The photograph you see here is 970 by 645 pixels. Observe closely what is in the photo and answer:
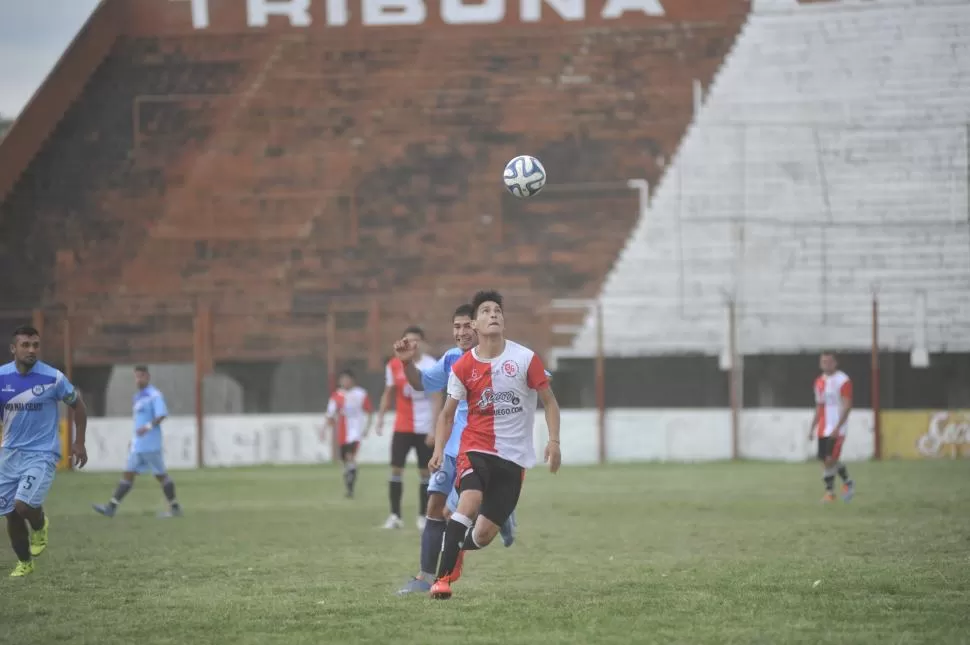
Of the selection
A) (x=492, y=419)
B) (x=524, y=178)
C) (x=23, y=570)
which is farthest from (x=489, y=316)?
(x=23, y=570)

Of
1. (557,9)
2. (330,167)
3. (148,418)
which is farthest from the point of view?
(557,9)

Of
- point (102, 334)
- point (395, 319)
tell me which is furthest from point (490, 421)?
point (102, 334)

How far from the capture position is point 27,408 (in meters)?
12.2

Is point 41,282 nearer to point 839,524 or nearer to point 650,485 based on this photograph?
point 650,485

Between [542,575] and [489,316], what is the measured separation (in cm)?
278

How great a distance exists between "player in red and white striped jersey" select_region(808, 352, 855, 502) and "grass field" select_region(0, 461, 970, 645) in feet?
1.44

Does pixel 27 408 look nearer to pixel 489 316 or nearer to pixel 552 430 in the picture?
pixel 489 316

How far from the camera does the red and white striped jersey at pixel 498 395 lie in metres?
9.95

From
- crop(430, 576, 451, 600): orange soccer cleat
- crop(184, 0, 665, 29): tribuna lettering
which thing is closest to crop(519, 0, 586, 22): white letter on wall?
crop(184, 0, 665, 29): tribuna lettering

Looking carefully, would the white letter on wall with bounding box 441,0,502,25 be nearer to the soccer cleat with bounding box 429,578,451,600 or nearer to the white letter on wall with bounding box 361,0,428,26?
the white letter on wall with bounding box 361,0,428,26

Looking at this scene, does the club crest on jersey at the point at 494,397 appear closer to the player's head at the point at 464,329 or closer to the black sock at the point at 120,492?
the player's head at the point at 464,329

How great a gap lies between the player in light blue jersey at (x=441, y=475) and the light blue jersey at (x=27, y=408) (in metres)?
3.32

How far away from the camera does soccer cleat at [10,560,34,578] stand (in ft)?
38.3

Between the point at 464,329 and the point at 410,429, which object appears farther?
the point at 410,429
